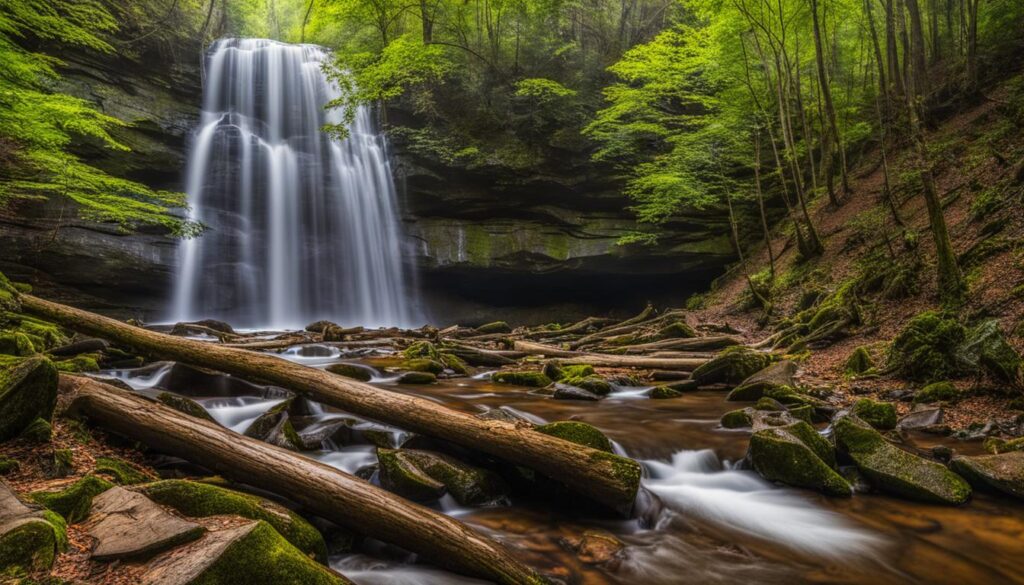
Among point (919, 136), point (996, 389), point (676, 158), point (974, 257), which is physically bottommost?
point (996, 389)

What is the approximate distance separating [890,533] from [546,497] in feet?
7.65

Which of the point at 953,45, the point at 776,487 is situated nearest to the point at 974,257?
the point at 776,487

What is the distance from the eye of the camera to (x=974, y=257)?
739cm

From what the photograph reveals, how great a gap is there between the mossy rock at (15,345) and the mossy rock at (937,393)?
30.7 ft

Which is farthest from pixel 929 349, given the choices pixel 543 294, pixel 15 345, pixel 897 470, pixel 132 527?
pixel 543 294

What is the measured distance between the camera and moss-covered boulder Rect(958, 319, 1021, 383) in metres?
4.93

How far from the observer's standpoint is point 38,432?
2.85m

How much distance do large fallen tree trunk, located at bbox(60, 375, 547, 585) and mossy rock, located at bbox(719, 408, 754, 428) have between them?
11.9ft

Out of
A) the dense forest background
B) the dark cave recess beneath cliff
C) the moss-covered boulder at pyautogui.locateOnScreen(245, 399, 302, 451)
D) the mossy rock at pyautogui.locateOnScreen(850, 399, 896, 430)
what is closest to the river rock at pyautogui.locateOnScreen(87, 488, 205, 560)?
the moss-covered boulder at pyautogui.locateOnScreen(245, 399, 302, 451)

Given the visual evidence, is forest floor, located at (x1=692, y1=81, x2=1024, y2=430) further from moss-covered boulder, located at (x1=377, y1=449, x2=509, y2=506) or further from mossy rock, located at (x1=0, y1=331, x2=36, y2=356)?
mossy rock, located at (x1=0, y1=331, x2=36, y2=356)

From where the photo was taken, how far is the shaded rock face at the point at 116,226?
612 inches

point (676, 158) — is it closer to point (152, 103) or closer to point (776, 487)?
point (776, 487)

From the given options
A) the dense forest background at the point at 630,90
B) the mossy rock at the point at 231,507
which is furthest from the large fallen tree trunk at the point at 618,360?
the mossy rock at the point at 231,507

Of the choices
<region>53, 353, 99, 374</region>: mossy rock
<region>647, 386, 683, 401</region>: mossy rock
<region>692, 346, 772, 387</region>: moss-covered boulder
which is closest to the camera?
<region>53, 353, 99, 374</region>: mossy rock
